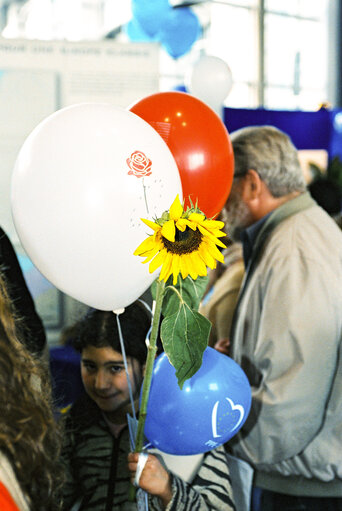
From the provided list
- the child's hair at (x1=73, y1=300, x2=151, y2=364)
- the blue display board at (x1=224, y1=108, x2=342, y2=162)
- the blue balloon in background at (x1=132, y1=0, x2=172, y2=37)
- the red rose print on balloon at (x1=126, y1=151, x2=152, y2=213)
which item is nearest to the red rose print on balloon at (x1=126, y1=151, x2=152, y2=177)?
the red rose print on balloon at (x1=126, y1=151, x2=152, y2=213)

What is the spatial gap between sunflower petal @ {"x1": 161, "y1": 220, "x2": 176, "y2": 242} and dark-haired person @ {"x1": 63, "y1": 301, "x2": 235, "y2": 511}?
0.62 metres

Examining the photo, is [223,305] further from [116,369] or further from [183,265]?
[183,265]

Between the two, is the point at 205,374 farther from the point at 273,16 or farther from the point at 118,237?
the point at 273,16

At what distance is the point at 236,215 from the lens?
2.10 m

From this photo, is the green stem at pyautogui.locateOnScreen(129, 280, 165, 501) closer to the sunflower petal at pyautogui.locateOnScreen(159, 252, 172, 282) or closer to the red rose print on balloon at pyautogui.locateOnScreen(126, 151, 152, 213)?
the sunflower petal at pyautogui.locateOnScreen(159, 252, 172, 282)

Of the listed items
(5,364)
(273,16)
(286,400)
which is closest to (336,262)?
(286,400)

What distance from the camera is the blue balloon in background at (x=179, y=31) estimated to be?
15.8 feet

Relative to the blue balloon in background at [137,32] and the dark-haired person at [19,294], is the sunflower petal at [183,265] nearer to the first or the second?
the dark-haired person at [19,294]

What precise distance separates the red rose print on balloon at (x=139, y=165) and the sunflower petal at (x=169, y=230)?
0.19m

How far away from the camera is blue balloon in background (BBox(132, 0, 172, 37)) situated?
15.2 feet

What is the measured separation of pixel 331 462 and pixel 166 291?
2.89 feet

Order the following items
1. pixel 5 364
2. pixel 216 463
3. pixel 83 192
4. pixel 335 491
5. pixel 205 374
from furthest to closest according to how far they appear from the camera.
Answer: pixel 335 491 < pixel 216 463 < pixel 205 374 < pixel 83 192 < pixel 5 364

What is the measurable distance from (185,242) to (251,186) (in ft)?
3.47

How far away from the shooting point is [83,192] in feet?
3.76
